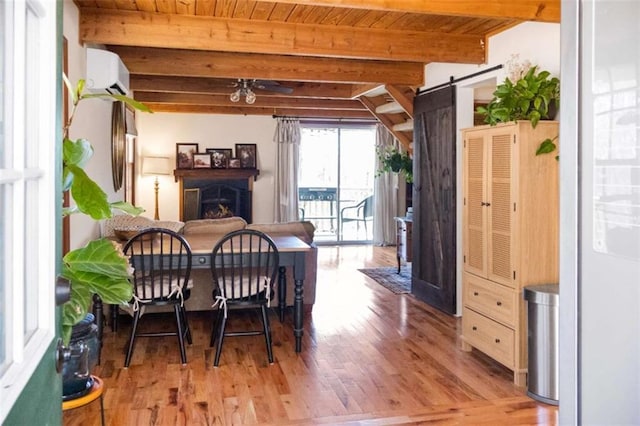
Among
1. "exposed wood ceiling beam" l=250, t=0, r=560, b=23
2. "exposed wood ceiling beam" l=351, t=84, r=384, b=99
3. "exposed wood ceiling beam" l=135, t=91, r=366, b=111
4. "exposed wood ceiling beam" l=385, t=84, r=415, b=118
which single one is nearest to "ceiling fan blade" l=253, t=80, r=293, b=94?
"exposed wood ceiling beam" l=351, t=84, r=384, b=99

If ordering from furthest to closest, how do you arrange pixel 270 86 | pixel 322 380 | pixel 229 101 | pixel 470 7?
pixel 229 101 < pixel 270 86 < pixel 322 380 < pixel 470 7

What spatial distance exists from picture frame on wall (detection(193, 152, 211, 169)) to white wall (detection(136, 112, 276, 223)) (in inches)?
5.6

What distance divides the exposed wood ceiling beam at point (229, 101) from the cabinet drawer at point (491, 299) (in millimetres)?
4959

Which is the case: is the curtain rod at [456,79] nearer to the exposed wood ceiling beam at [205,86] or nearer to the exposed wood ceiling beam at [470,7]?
the exposed wood ceiling beam at [470,7]

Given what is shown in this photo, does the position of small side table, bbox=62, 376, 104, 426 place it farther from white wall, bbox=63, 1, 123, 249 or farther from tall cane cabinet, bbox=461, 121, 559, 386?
tall cane cabinet, bbox=461, 121, 559, 386

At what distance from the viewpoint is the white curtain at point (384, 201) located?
10.1 m

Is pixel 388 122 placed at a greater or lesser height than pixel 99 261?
greater

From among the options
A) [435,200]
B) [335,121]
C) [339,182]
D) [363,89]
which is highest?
[335,121]

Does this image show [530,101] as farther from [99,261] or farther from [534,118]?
[99,261]

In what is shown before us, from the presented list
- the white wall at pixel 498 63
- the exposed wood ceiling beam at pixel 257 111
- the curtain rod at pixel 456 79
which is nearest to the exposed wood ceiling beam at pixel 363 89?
the curtain rod at pixel 456 79

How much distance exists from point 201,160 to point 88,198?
308 inches

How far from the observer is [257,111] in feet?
30.4

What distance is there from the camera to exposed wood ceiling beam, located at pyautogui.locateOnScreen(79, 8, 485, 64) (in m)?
4.02

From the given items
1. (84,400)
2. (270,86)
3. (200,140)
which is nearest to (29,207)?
(84,400)
